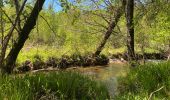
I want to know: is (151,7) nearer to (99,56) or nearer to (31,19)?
(31,19)

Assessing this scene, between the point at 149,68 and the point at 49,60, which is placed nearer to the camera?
the point at 149,68

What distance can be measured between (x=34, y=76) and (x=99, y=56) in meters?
20.8

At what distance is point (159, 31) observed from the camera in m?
20.8

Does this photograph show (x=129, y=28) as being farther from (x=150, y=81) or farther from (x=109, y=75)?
(x=109, y=75)

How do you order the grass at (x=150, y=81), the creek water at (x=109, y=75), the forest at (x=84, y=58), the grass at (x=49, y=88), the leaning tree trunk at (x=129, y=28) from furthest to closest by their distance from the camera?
1. the leaning tree trunk at (x=129, y=28)
2. the creek water at (x=109, y=75)
3. the grass at (x=150, y=81)
4. the forest at (x=84, y=58)
5. the grass at (x=49, y=88)

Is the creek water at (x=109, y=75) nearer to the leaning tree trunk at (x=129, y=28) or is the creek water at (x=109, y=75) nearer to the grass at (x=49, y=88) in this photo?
the leaning tree trunk at (x=129, y=28)

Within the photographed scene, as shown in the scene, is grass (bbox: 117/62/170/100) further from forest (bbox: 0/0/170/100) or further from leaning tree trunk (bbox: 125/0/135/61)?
leaning tree trunk (bbox: 125/0/135/61)

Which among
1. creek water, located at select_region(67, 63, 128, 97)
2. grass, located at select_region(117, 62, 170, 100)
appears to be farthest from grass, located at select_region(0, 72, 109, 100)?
creek water, located at select_region(67, 63, 128, 97)

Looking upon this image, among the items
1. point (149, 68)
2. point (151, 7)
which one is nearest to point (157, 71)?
point (149, 68)

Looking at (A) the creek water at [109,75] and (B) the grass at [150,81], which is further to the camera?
(A) the creek water at [109,75]

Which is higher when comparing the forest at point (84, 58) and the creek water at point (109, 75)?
the forest at point (84, 58)

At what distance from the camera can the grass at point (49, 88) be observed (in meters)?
7.51

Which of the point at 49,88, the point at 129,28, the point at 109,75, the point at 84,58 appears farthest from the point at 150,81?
the point at 84,58

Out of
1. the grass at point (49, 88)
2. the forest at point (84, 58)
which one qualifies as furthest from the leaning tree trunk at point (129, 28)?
the grass at point (49, 88)
